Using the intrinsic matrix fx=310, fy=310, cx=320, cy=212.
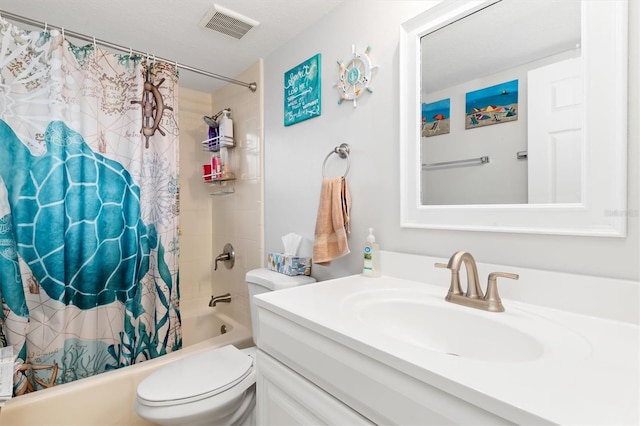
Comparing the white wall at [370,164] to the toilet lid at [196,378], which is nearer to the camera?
the white wall at [370,164]

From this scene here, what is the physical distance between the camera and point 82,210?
1494mm

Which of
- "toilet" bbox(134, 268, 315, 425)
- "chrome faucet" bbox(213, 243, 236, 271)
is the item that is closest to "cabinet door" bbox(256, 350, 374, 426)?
"toilet" bbox(134, 268, 315, 425)

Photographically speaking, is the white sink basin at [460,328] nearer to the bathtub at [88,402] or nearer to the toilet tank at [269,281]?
the toilet tank at [269,281]

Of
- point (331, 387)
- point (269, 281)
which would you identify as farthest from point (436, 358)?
point (269, 281)

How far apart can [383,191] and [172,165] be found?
3.94 feet

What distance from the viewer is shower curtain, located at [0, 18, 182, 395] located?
1.34 meters

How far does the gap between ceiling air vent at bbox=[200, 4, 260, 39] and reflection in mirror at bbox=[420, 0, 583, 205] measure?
0.95 meters

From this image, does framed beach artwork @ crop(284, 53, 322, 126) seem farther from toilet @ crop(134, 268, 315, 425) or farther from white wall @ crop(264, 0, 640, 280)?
toilet @ crop(134, 268, 315, 425)

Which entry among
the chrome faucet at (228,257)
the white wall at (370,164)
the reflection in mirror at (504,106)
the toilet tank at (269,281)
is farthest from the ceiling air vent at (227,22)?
the chrome faucet at (228,257)

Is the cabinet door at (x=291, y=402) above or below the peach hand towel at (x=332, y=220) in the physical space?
below

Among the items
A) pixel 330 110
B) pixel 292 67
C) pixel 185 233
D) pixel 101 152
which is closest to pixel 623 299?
pixel 330 110

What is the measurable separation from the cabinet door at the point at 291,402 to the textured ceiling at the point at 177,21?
155 cm

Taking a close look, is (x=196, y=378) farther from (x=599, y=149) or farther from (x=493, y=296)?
(x=599, y=149)

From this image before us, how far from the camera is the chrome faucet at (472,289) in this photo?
85 centimetres
